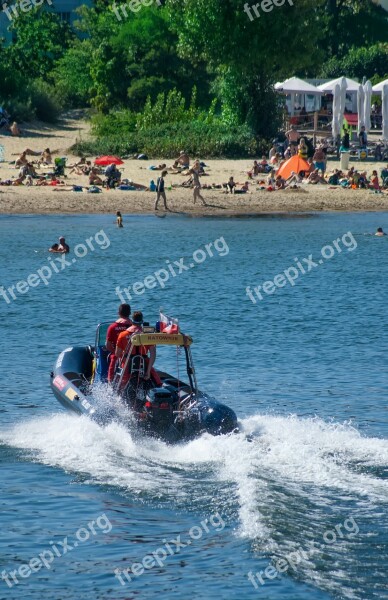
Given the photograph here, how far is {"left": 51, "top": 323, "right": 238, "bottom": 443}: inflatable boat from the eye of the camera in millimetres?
15742

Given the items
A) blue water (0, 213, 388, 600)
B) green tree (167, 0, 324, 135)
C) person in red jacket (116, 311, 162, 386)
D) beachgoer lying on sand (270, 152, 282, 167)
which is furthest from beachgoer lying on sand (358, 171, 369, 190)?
person in red jacket (116, 311, 162, 386)

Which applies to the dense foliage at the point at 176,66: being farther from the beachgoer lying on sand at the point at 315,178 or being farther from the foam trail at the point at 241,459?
the foam trail at the point at 241,459

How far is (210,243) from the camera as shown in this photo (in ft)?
124

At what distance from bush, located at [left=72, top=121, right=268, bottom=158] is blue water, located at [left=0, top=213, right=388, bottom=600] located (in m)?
19.7

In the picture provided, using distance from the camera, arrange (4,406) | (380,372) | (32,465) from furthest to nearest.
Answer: (380,372)
(4,406)
(32,465)

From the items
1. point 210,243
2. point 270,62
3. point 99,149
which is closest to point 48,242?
point 210,243

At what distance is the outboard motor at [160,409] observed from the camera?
15938mm

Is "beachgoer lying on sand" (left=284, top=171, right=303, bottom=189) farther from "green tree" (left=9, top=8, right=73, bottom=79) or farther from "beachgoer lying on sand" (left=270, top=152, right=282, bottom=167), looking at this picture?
"green tree" (left=9, top=8, right=73, bottom=79)

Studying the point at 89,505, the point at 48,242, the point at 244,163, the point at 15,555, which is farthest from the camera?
the point at 244,163

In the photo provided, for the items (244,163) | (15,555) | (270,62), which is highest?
(270,62)

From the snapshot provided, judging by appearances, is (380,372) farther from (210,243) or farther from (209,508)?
(210,243)

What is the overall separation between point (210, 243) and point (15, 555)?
82.9 feet

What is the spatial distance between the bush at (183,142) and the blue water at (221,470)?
774 inches

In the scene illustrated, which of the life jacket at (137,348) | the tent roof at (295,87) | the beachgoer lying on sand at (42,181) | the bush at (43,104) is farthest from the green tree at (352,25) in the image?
the life jacket at (137,348)
